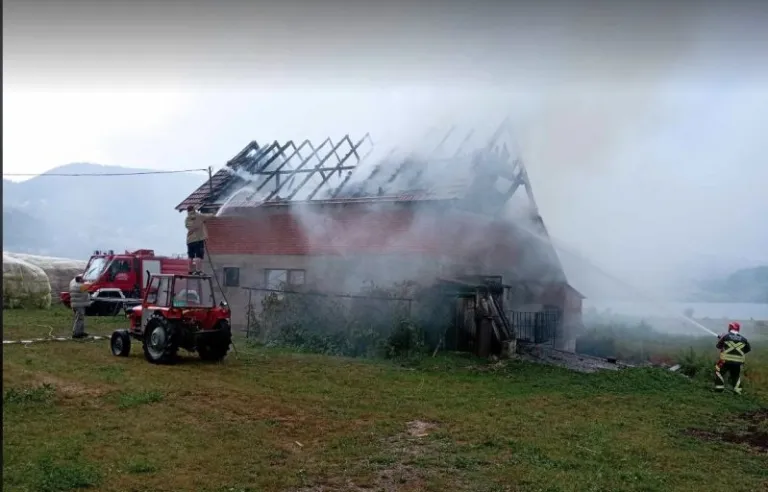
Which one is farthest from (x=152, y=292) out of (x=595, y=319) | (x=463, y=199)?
(x=595, y=319)

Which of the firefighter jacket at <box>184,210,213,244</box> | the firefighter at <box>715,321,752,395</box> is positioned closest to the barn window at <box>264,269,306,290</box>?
the firefighter jacket at <box>184,210,213,244</box>

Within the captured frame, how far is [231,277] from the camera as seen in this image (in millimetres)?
23172

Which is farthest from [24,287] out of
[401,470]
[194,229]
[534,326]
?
[401,470]

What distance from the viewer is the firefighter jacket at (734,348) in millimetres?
12992

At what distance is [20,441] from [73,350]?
7.13 metres

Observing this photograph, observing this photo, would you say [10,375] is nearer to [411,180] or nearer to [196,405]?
[196,405]

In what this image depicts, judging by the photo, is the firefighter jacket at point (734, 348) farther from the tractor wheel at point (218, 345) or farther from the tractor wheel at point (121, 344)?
the tractor wheel at point (121, 344)

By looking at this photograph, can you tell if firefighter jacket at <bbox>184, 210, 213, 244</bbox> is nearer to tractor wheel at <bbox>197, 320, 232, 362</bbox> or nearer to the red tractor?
the red tractor

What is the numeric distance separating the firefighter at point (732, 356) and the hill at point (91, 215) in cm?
6377

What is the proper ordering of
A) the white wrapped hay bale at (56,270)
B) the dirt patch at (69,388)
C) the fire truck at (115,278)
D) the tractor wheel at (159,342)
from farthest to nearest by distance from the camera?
1. the white wrapped hay bale at (56,270)
2. the fire truck at (115,278)
3. the tractor wheel at (159,342)
4. the dirt patch at (69,388)

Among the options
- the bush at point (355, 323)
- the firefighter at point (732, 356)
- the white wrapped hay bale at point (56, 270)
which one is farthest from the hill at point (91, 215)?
the firefighter at point (732, 356)

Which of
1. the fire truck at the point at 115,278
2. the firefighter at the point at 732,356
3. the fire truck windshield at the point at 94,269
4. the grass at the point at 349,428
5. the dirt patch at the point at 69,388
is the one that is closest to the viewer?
the grass at the point at 349,428

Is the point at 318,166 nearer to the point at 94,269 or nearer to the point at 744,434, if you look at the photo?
the point at 94,269

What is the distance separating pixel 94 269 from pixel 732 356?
21.9 meters
